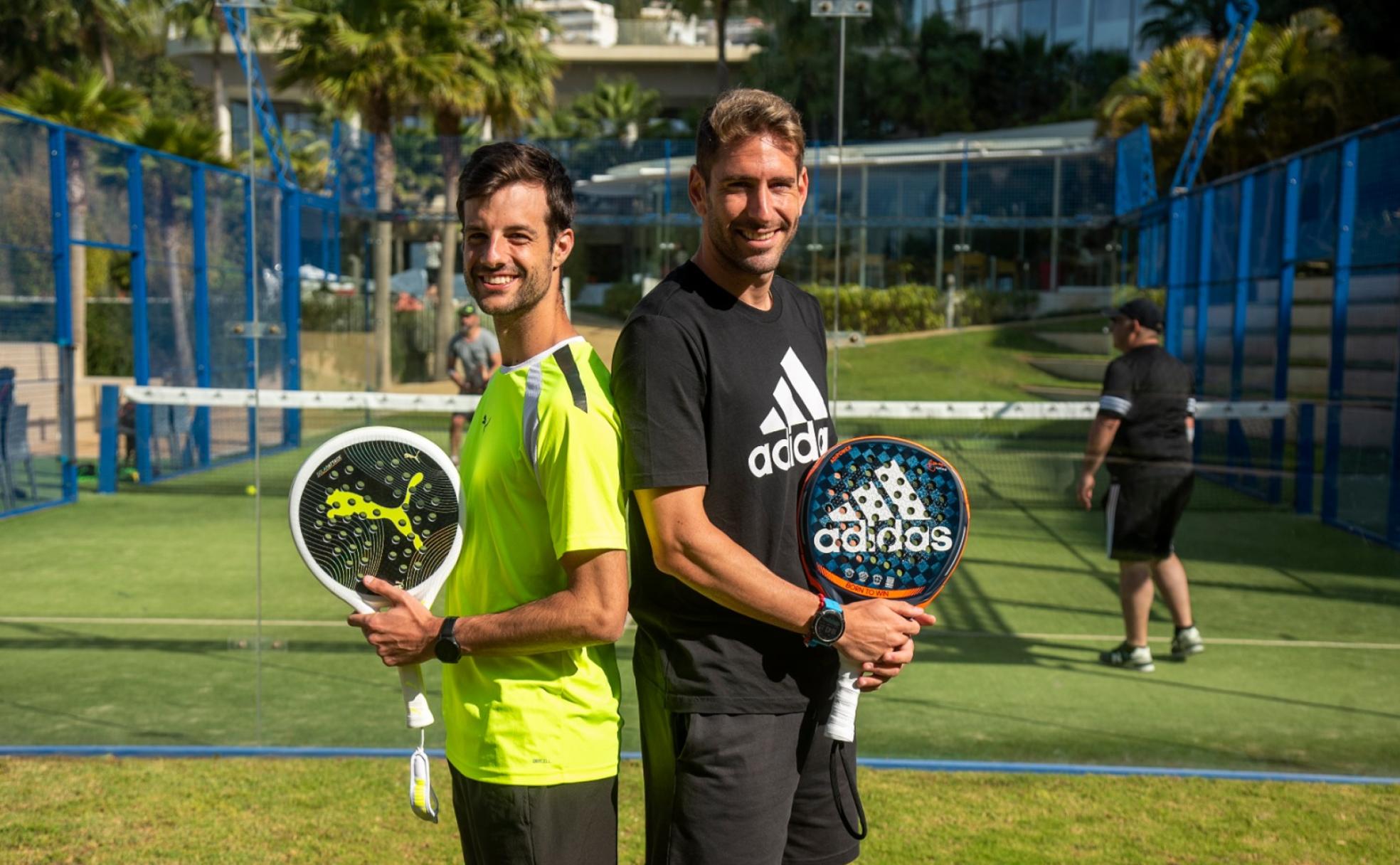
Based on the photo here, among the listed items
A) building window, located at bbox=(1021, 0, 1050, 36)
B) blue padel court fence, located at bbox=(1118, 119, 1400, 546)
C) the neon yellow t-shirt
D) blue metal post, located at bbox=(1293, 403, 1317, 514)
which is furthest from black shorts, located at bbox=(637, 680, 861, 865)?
building window, located at bbox=(1021, 0, 1050, 36)

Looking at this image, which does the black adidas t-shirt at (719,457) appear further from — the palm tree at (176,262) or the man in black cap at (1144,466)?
the palm tree at (176,262)

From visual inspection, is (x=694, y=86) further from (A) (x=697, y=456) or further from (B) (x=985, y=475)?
(A) (x=697, y=456)

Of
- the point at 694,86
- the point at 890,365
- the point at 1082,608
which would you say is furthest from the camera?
the point at 694,86

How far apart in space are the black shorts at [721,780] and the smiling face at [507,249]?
2.35 ft

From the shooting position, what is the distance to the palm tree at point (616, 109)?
1896 inches

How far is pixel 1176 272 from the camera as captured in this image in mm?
14109

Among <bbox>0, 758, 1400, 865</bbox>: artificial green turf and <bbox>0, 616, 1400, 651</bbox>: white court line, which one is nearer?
<bbox>0, 758, 1400, 865</bbox>: artificial green turf

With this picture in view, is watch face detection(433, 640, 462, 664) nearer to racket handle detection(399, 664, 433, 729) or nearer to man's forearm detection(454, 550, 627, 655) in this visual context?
man's forearm detection(454, 550, 627, 655)

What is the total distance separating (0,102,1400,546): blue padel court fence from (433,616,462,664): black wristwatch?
7.21 m

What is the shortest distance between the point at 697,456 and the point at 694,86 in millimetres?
51904

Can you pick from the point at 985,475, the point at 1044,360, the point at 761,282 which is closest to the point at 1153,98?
the point at 1044,360

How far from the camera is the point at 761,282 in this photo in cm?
232

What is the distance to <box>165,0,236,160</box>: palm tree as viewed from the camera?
1645 inches

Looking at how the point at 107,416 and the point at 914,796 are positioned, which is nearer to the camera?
the point at 914,796
